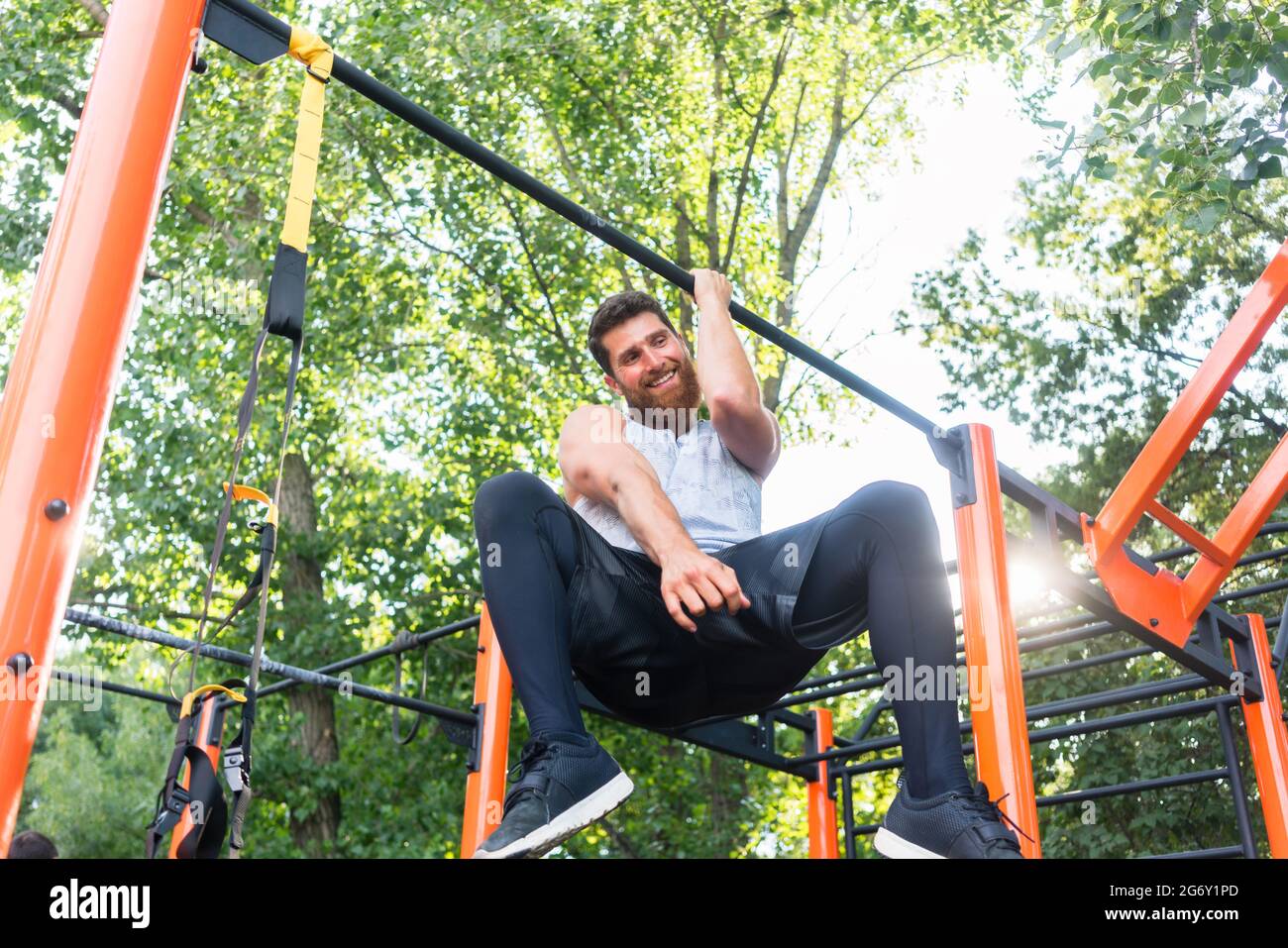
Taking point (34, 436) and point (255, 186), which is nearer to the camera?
point (34, 436)

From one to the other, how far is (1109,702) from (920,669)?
2015 millimetres

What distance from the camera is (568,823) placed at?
4.97 feet

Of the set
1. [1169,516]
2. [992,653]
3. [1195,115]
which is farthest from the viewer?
[1195,115]

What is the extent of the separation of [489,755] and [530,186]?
1.34 metres

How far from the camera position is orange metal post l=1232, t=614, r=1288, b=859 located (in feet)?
9.97

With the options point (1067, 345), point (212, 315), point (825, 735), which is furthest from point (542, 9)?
point (825, 735)

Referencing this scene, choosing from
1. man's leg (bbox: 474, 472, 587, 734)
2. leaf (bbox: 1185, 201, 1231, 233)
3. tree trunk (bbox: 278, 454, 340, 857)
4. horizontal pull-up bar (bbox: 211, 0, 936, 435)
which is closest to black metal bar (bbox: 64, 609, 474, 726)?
man's leg (bbox: 474, 472, 587, 734)

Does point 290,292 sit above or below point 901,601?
above

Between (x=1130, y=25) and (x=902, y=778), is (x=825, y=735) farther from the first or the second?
(x=902, y=778)

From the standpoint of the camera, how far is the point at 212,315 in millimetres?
8508

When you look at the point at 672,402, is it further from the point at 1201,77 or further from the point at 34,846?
A: the point at 1201,77

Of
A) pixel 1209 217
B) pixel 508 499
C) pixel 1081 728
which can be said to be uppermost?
pixel 1209 217

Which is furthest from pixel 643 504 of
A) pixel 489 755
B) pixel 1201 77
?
pixel 1201 77

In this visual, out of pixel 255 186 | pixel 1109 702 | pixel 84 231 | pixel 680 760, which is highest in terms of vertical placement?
pixel 255 186
